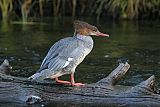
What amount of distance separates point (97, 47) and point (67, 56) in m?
5.50

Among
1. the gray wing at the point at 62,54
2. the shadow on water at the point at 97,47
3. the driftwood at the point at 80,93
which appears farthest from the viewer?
the shadow on water at the point at 97,47

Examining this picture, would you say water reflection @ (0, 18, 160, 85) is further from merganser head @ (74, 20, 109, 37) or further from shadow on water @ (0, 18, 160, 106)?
merganser head @ (74, 20, 109, 37)

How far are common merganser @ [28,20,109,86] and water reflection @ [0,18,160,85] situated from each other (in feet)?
5.29

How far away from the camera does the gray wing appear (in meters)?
6.20

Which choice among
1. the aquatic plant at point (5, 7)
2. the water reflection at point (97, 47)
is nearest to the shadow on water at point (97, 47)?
the water reflection at point (97, 47)

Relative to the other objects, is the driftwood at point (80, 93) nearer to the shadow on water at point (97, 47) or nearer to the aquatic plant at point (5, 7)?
the shadow on water at point (97, 47)

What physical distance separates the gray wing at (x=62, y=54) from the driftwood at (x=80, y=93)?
24 cm

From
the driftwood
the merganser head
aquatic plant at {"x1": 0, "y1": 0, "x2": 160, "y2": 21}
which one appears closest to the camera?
the driftwood

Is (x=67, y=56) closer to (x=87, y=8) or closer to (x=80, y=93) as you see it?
(x=80, y=93)

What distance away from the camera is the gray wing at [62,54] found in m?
6.20

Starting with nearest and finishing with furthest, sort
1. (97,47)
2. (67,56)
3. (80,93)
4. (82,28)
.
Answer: (80,93) < (67,56) < (82,28) < (97,47)

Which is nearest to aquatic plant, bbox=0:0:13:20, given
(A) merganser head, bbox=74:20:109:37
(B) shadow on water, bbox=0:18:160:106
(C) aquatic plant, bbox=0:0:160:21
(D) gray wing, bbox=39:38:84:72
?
(C) aquatic plant, bbox=0:0:160:21

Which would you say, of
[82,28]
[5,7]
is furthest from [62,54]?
[5,7]

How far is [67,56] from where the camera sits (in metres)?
6.30
